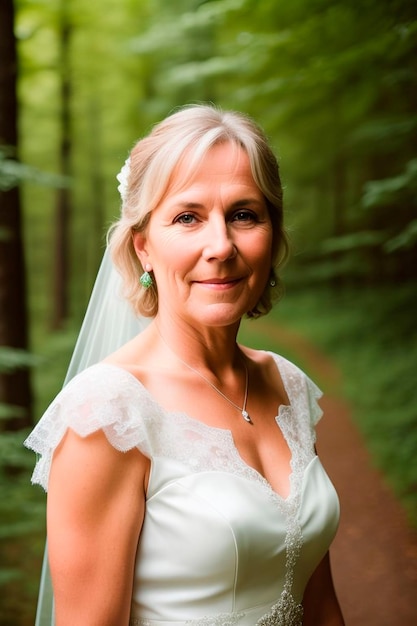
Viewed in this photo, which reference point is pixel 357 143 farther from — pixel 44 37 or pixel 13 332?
pixel 13 332

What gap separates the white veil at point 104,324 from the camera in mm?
2170

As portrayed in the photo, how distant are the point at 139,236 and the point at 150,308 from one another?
0.81ft

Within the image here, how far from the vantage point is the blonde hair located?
1.74 meters

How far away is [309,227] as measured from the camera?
1221 cm

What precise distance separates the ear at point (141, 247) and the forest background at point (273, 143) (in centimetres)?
52

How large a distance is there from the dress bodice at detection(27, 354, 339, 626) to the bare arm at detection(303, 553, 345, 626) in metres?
0.25

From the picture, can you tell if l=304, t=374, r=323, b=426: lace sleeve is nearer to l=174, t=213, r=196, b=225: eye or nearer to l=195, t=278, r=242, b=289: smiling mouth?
l=195, t=278, r=242, b=289: smiling mouth

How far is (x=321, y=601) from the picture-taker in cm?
205

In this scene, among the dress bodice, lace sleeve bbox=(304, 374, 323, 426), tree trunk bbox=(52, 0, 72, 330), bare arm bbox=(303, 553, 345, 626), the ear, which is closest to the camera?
the dress bodice

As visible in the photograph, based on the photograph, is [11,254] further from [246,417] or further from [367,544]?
[367,544]

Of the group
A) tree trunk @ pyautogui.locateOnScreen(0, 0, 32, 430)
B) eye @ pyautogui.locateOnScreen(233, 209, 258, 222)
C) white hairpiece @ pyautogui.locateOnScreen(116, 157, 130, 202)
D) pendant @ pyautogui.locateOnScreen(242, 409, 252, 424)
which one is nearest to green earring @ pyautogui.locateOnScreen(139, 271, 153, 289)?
white hairpiece @ pyautogui.locateOnScreen(116, 157, 130, 202)

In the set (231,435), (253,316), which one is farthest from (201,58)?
(231,435)

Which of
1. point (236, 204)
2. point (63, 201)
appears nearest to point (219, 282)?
point (236, 204)

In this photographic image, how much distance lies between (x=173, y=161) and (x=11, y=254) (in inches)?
137
